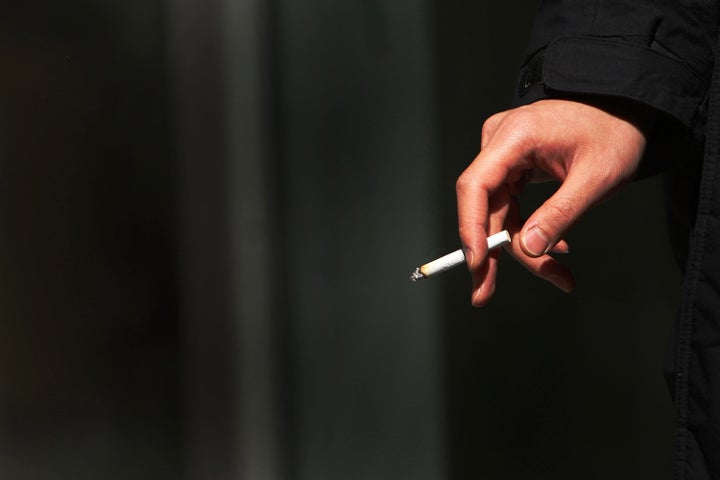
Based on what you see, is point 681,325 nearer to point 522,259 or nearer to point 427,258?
point 522,259

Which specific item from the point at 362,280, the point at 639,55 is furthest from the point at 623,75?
the point at 362,280

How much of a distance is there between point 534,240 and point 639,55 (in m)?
0.14

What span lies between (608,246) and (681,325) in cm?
48

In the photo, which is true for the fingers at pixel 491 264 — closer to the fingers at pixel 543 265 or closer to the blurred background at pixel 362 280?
the fingers at pixel 543 265

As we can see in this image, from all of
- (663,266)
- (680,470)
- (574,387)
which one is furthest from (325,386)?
(680,470)

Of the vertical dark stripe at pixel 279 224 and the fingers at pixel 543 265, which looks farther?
the vertical dark stripe at pixel 279 224

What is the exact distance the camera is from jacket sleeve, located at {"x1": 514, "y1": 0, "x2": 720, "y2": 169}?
0.47 metres

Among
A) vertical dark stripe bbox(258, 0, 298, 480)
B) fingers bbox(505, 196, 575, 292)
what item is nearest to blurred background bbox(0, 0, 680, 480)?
vertical dark stripe bbox(258, 0, 298, 480)

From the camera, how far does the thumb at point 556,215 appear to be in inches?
17.9

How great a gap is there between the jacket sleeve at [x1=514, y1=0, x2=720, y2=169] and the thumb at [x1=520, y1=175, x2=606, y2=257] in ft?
0.21

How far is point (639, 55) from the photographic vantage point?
48 centimetres

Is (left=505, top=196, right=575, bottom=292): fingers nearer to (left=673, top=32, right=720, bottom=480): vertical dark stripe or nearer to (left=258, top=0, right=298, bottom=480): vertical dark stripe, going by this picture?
(left=673, top=32, right=720, bottom=480): vertical dark stripe

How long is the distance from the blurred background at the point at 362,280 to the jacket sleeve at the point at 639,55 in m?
0.40

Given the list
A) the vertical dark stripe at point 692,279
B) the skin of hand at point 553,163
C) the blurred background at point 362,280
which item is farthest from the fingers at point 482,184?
the blurred background at point 362,280
